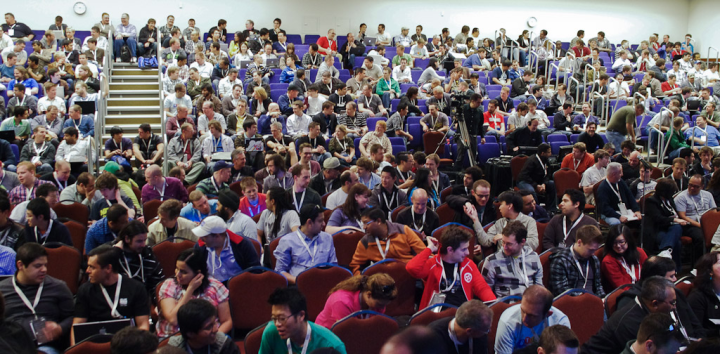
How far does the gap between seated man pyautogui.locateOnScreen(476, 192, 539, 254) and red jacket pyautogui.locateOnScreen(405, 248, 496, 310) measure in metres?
0.93

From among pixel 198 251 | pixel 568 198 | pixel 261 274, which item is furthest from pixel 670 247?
pixel 198 251

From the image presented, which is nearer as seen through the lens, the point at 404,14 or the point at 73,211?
the point at 73,211

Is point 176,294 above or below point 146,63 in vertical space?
below

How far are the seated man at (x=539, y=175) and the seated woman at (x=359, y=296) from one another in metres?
4.68

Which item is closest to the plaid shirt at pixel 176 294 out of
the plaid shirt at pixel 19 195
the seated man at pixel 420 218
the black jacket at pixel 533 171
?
the seated man at pixel 420 218

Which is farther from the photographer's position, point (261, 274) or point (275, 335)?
point (261, 274)

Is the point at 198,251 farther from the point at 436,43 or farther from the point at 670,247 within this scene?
the point at 436,43

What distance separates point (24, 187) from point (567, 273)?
507 centimetres

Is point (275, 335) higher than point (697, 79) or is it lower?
lower

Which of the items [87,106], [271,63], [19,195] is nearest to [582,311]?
[19,195]

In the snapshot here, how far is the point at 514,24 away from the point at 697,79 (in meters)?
4.97

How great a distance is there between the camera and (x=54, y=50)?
12.9 metres

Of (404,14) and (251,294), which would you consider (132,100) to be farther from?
(404,14)

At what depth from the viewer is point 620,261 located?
16.1 feet
